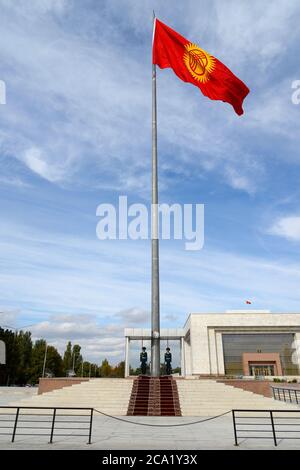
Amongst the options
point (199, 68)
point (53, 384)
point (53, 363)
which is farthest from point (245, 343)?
point (53, 363)

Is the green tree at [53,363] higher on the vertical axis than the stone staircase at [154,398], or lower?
higher

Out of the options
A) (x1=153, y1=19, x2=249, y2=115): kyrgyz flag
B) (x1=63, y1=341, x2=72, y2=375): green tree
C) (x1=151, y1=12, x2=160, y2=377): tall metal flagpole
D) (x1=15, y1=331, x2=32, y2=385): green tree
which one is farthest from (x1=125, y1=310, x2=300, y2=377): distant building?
(x1=63, y1=341, x2=72, y2=375): green tree

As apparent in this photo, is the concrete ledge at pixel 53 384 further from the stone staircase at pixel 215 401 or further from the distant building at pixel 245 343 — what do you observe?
the distant building at pixel 245 343

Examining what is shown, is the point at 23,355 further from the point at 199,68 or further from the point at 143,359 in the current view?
the point at 199,68

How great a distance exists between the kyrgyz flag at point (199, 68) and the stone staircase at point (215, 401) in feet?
55.7

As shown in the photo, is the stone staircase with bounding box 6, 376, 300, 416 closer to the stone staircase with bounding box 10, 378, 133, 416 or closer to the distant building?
the stone staircase with bounding box 10, 378, 133, 416

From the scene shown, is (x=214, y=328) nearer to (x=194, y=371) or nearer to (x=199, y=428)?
(x=194, y=371)

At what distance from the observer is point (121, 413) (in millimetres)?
18453

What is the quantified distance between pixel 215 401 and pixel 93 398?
6977 mm

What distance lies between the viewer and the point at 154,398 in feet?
62.5

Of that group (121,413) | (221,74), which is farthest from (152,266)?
(221,74)

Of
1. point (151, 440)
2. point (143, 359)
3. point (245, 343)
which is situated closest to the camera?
point (151, 440)

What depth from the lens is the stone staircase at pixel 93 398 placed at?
19.2 meters

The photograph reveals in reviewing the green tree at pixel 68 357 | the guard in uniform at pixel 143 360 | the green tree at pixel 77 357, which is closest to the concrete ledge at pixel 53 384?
the guard in uniform at pixel 143 360
